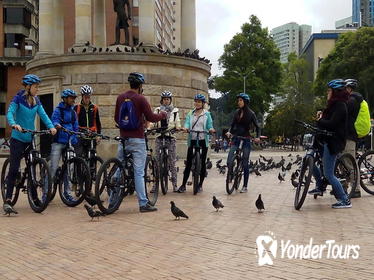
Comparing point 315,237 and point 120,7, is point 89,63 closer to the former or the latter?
point 120,7

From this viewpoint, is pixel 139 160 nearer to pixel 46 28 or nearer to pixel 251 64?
pixel 46 28

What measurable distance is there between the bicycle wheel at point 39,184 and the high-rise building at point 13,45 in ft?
192

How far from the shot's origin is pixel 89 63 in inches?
933

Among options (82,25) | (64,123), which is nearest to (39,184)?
(64,123)

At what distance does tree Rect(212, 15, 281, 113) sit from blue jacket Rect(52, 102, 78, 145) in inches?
2288

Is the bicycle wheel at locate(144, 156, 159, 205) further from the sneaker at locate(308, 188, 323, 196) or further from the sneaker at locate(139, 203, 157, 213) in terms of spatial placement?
the sneaker at locate(308, 188, 323, 196)

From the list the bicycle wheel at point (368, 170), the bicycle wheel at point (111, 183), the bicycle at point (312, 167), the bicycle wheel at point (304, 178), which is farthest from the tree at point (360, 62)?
the bicycle wheel at point (111, 183)

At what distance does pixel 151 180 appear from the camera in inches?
378

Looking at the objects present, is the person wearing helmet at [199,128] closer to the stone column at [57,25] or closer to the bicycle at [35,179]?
the bicycle at [35,179]

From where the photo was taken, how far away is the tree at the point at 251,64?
69.0 meters

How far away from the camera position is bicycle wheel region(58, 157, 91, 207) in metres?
9.45

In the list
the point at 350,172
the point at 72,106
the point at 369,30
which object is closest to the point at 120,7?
the point at 72,106

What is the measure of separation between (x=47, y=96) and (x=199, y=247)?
64.0 ft

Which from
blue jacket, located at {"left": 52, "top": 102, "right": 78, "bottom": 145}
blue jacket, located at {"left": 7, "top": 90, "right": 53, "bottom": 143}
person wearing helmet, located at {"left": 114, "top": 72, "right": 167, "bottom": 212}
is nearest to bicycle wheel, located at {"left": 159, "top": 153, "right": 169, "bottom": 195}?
blue jacket, located at {"left": 52, "top": 102, "right": 78, "bottom": 145}
